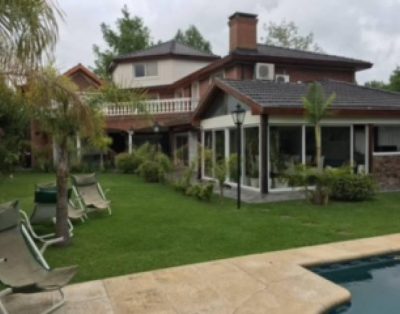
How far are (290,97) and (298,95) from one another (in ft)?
2.16

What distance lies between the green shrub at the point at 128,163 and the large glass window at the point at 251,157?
31.7ft

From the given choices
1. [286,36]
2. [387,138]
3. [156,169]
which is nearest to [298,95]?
[387,138]

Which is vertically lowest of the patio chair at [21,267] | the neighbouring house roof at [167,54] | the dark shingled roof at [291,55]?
the patio chair at [21,267]

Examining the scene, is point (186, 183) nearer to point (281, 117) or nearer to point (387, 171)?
point (281, 117)

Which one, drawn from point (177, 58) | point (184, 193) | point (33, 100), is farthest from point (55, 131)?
point (177, 58)

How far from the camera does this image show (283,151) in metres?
14.2

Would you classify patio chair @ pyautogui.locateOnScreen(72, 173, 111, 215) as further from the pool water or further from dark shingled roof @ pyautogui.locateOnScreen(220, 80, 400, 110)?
the pool water

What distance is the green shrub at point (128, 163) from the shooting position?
23703 millimetres

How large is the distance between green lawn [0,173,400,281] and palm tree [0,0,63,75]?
317 centimetres

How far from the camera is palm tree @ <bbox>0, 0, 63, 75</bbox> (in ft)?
14.8

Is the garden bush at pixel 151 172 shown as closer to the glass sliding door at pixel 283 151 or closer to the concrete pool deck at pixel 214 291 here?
the glass sliding door at pixel 283 151

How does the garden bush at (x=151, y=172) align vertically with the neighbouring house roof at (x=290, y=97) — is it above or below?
below


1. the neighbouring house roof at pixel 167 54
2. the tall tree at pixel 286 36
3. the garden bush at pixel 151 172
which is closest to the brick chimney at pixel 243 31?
the garden bush at pixel 151 172

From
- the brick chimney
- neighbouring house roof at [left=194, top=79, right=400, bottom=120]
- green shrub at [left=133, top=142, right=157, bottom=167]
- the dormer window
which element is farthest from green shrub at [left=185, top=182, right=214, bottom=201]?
the dormer window
